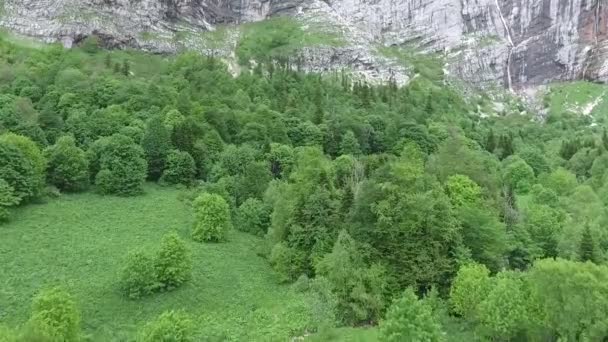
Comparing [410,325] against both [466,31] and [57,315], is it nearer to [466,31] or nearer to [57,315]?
[57,315]

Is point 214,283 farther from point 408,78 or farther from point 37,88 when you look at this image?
point 408,78

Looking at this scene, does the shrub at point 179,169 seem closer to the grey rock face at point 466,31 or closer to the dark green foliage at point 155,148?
the dark green foliage at point 155,148

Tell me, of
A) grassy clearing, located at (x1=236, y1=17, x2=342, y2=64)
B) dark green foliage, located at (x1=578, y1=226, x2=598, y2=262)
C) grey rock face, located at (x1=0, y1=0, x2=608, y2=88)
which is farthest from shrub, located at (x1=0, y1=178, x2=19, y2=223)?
grey rock face, located at (x1=0, y1=0, x2=608, y2=88)

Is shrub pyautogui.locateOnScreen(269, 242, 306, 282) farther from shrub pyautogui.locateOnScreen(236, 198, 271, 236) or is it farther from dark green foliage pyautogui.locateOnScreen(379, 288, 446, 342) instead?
dark green foliage pyautogui.locateOnScreen(379, 288, 446, 342)

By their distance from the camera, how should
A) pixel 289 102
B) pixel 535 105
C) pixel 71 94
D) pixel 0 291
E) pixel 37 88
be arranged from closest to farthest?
pixel 0 291 < pixel 71 94 < pixel 37 88 < pixel 289 102 < pixel 535 105

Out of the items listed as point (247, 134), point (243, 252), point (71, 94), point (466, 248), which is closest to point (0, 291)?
point (243, 252)

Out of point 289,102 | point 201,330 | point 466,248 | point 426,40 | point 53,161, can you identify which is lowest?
point 201,330

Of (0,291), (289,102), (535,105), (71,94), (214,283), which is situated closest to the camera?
(0,291)

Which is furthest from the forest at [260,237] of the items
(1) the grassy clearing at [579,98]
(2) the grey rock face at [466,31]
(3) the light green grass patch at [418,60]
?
(1) the grassy clearing at [579,98]
